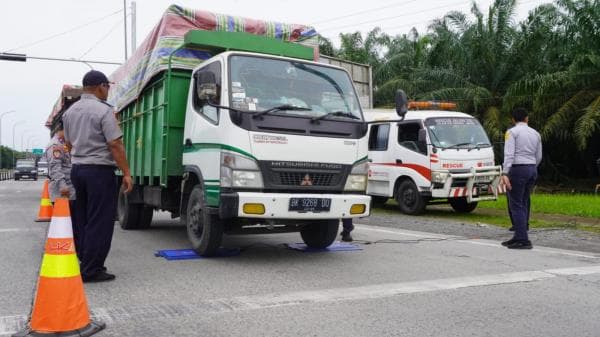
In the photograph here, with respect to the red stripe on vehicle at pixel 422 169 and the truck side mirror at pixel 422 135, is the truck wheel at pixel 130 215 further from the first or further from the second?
the red stripe on vehicle at pixel 422 169

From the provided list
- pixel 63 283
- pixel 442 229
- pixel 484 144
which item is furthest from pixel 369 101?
pixel 63 283

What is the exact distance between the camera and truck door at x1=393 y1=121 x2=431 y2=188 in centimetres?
1266

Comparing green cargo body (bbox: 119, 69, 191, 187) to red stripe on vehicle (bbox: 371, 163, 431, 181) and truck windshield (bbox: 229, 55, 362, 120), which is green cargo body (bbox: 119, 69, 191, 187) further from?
red stripe on vehicle (bbox: 371, 163, 431, 181)

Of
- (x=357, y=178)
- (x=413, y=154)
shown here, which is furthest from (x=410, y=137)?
(x=357, y=178)

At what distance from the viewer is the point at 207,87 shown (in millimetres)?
6309

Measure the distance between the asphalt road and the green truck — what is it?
22.4 inches

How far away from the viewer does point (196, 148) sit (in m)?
6.75

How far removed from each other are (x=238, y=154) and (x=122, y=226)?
15.6 feet

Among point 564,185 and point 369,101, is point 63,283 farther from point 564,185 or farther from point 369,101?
point 564,185

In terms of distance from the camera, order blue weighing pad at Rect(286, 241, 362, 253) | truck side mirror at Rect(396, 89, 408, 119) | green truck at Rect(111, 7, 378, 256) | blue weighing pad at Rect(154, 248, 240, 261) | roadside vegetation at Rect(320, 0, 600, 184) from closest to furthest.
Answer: green truck at Rect(111, 7, 378, 256) → blue weighing pad at Rect(154, 248, 240, 261) → truck side mirror at Rect(396, 89, 408, 119) → blue weighing pad at Rect(286, 241, 362, 253) → roadside vegetation at Rect(320, 0, 600, 184)

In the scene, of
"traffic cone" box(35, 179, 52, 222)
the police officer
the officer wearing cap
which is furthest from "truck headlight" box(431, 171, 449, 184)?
the officer wearing cap

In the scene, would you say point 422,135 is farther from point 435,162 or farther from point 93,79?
point 93,79

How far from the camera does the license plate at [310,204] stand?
6.12 meters

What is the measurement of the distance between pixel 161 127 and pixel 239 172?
1993 mm
